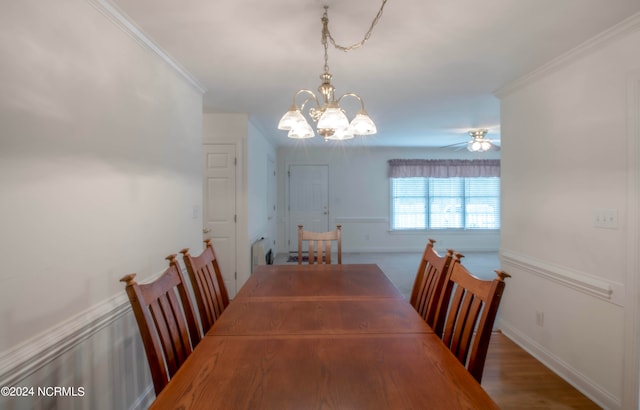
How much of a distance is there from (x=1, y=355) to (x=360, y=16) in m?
2.11

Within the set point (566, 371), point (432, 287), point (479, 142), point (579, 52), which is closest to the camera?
point (432, 287)

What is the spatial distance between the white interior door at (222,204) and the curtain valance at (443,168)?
3856 mm

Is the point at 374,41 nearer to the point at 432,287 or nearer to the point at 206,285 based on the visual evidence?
the point at 432,287

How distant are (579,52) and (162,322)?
295cm

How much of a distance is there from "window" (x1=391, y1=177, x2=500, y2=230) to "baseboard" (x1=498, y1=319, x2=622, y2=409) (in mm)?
3841

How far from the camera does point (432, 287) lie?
1.58 meters

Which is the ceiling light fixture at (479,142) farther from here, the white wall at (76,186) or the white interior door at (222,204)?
the white wall at (76,186)

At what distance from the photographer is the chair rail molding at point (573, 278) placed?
185 centimetres

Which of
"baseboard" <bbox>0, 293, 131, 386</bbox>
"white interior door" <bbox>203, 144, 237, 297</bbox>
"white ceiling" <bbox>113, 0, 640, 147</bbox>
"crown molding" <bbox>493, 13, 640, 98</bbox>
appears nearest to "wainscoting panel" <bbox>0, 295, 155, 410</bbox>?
"baseboard" <bbox>0, 293, 131, 386</bbox>

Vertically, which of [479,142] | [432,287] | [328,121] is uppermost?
[479,142]

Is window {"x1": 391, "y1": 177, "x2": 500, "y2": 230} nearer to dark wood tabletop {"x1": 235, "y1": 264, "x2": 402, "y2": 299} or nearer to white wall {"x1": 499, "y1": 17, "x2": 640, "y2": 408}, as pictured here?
white wall {"x1": 499, "y1": 17, "x2": 640, "y2": 408}

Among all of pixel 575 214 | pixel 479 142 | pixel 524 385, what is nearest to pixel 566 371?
pixel 524 385

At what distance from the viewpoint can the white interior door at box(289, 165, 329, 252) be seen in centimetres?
641

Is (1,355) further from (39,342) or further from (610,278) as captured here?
(610,278)
